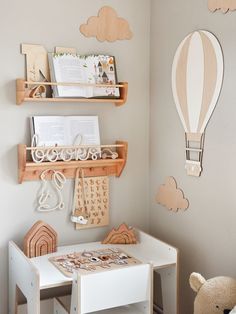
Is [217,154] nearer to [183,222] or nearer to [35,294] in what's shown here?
[183,222]

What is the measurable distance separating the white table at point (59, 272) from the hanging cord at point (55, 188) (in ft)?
0.82

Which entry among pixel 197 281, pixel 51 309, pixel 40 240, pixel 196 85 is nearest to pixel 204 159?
pixel 196 85

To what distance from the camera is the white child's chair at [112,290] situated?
2.12m

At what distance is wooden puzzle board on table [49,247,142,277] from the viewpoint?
2.27 metres

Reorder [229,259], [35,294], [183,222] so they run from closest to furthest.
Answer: [35,294] < [229,259] < [183,222]

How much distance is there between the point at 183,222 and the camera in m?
2.65

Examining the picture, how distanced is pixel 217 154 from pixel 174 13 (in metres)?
0.90

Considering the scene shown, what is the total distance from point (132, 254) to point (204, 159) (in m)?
0.68

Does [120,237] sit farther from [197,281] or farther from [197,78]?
[197,78]

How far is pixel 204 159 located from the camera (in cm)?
244

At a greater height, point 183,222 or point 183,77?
point 183,77

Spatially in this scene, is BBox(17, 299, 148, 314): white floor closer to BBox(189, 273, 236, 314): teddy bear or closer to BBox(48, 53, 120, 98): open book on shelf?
BBox(189, 273, 236, 314): teddy bear

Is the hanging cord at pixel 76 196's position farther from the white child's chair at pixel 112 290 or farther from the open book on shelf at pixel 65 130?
the white child's chair at pixel 112 290

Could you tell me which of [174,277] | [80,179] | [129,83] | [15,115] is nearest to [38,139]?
[15,115]
